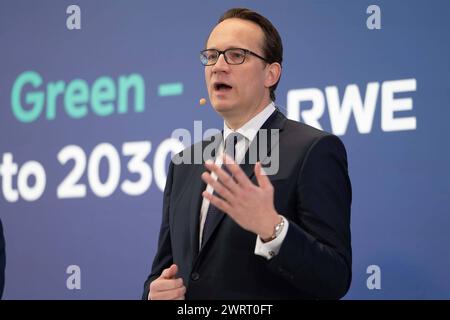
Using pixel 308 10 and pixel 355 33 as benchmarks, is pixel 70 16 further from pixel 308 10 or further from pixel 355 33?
pixel 355 33

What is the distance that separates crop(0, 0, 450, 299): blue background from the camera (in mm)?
3252

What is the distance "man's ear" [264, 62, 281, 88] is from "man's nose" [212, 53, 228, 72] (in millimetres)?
153

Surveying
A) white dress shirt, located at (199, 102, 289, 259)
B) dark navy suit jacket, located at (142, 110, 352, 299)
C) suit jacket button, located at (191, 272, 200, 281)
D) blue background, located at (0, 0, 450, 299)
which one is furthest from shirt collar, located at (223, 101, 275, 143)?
blue background, located at (0, 0, 450, 299)

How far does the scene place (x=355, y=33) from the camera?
3.47 m

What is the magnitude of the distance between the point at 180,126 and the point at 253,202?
214 cm

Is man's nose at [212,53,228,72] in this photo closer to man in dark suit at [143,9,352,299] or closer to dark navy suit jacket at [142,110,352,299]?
man in dark suit at [143,9,352,299]

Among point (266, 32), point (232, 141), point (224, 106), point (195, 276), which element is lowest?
point (195, 276)

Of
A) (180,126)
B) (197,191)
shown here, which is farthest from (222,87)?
(180,126)

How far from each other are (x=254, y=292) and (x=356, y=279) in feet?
4.78

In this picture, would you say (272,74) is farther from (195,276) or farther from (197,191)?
(195,276)

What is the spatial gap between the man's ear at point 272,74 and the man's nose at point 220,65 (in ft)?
0.50

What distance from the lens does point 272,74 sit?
2.39m

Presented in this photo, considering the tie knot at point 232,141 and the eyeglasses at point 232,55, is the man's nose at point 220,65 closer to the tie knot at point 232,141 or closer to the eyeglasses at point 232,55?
the eyeglasses at point 232,55

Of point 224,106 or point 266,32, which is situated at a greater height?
point 266,32
